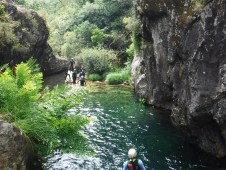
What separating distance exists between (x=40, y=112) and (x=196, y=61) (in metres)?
7.49

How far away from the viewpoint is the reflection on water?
15977 millimetres

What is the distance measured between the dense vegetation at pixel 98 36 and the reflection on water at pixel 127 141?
48.6 feet

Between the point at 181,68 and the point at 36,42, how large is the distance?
27750mm

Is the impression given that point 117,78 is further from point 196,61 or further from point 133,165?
point 133,165

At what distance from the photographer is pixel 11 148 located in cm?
1144

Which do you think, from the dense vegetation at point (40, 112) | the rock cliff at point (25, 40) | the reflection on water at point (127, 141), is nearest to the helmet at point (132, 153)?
the dense vegetation at point (40, 112)

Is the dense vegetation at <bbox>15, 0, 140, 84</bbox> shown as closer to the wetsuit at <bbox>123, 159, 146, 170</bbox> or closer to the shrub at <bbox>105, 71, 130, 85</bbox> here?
the shrub at <bbox>105, 71, 130, 85</bbox>

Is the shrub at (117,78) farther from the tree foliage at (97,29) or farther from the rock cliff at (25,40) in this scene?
the rock cliff at (25,40)

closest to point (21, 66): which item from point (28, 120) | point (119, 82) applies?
point (28, 120)

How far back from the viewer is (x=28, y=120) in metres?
12.7

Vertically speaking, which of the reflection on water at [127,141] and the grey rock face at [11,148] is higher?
the grey rock face at [11,148]

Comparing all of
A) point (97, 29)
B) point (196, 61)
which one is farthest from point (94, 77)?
point (196, 61)

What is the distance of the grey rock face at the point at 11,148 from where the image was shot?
11.3 meters

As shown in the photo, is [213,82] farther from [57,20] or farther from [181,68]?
[57,20]
